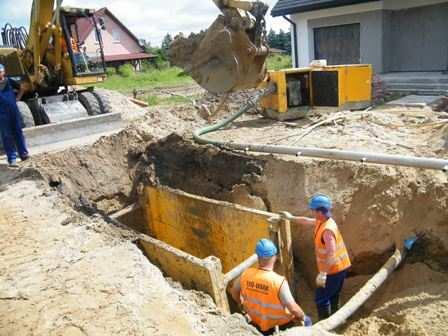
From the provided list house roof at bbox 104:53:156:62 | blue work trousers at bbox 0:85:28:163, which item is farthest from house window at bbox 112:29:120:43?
blue work trousers at bbox 0:85:28:163

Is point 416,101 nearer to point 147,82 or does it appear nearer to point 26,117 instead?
point 26,117

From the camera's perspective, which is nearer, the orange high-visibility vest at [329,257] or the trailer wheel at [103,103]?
the orange high-visibility vest at [329,257]

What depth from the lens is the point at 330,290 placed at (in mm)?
4477

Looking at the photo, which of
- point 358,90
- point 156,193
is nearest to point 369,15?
point 358,90

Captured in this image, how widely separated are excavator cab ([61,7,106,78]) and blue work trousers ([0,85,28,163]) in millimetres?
2881

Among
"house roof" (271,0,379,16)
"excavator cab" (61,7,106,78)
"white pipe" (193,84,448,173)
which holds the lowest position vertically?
"white pipe" (193,84,448,173)

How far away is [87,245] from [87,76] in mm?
6741

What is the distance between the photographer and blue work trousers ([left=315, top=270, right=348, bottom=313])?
4414 mm

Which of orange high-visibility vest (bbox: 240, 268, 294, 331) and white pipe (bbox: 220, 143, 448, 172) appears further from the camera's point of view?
white pipe (bbox: 220, 143, 448, 172)

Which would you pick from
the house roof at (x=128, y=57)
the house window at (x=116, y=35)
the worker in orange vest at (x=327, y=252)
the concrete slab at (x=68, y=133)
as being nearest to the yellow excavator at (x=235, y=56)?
the concrete slab at (x=68, y=133)

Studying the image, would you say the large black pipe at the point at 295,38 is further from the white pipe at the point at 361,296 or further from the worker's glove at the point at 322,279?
the worker's glove at the point at 322,279

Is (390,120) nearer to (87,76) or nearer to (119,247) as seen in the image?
(119,247)

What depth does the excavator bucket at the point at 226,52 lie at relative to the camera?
256 inches

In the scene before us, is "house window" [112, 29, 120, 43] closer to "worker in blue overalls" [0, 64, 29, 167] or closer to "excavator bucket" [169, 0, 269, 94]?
"worker in blue overalls" [0, 64, 29, 167]
